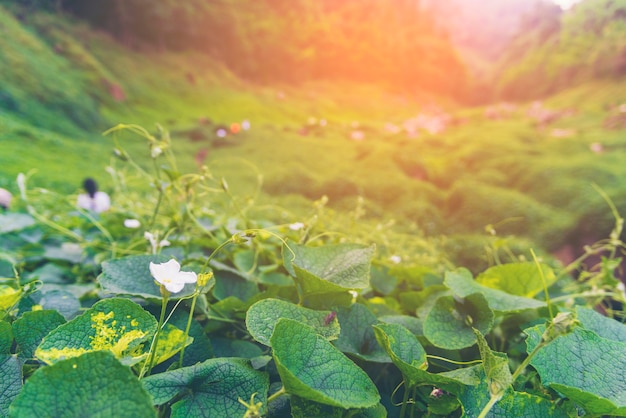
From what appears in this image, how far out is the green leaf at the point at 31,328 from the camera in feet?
1.07

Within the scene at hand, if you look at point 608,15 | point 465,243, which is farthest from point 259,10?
point 608,15

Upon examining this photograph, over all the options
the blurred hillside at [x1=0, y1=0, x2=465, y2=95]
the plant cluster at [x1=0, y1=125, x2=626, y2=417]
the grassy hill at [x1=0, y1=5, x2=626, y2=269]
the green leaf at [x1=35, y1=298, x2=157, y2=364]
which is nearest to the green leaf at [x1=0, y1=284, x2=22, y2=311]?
the plant cluster at [x1=0, y1=125, x2=626, y2=417]

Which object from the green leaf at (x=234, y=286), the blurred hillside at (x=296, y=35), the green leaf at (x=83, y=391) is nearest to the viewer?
the green leaf at (x=83, y=391)

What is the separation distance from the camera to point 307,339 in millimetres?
278

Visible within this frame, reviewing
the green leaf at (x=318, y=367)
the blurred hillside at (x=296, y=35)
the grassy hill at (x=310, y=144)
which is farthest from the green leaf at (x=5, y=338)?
the blurred hillside at (x=296, y=35)

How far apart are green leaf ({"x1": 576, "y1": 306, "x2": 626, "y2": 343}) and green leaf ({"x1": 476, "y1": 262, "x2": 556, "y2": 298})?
0.34 ft

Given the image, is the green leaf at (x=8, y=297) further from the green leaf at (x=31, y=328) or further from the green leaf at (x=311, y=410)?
the green leaf at (x=311, y=410)

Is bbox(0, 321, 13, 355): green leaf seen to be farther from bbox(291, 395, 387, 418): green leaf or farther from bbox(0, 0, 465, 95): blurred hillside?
bbox(0, 0, 465, 95): blurred hillside

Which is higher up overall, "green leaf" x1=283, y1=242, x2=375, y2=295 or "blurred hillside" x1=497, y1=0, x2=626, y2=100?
"blurred hillside" x1=497, y1=0, x2=626, y2=100

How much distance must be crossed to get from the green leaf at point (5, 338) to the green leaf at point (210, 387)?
0.13 meters

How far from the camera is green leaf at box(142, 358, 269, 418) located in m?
0.27

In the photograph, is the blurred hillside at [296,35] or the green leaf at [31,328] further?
the blurred hillside at [296,35]

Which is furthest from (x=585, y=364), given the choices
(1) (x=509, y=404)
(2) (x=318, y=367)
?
(2) (x=318, y=367)

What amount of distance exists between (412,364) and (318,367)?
0.27 ft
